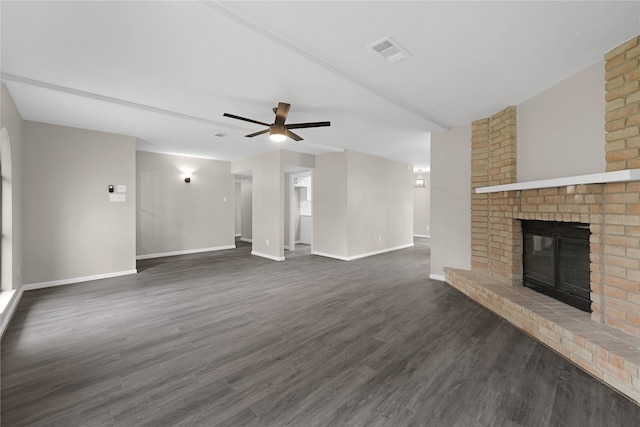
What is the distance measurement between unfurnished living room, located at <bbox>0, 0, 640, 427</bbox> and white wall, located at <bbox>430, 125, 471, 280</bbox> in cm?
3

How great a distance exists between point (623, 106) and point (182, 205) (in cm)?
800

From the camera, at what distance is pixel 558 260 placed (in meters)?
2.96

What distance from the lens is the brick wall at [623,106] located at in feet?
6.92

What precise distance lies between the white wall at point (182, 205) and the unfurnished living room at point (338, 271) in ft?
5.62

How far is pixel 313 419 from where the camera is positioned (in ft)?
5.24

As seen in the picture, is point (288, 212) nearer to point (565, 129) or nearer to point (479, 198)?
point (479, 198)

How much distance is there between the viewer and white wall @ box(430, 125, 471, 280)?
4258 mm

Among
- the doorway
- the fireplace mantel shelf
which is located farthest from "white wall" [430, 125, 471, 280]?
the doorway

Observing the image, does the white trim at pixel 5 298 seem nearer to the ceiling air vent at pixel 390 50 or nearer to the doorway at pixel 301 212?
the ceiling air vent at pixel 390 50

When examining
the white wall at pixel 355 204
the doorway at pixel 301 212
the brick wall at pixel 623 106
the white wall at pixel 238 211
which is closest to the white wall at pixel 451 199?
the brick wall at pixel 623 106

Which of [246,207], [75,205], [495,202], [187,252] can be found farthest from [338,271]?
[246,207]

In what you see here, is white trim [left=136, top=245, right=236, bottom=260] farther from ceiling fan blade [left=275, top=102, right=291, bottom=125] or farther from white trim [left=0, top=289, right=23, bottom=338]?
ceiling fan blade [left=275, top=102, right=291, bottom=125]

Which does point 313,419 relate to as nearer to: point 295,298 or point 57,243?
point 295,298

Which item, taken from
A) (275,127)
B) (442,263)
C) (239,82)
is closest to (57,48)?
(239,82)
